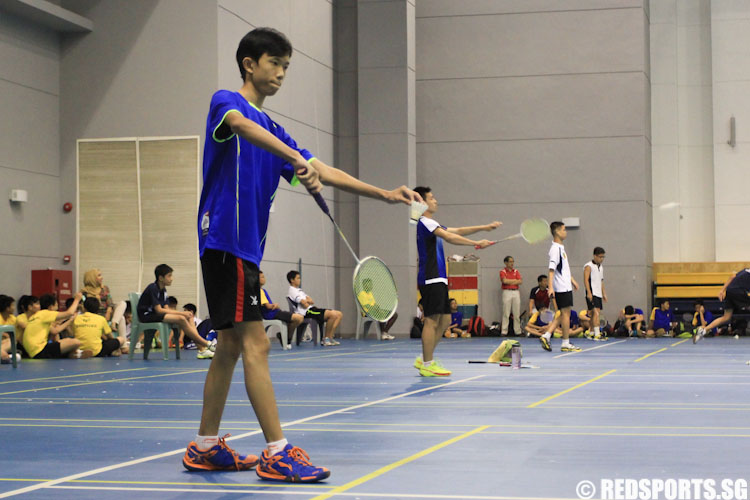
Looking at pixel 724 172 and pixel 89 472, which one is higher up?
pixel 724 172

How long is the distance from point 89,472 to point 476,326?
21.3 m

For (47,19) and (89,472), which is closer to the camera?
(89,472)

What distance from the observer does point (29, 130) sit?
1892cm

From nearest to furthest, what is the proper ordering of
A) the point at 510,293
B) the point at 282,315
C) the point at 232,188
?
the point at 232,188 → the point at 282,315 → the point at 510,293

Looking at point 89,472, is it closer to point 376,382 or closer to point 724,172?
point 376,382

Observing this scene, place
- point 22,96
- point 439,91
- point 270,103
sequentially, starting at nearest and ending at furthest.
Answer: point 22,96
point 270,103
point 439,91

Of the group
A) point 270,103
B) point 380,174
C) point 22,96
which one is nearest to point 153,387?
point 22,96

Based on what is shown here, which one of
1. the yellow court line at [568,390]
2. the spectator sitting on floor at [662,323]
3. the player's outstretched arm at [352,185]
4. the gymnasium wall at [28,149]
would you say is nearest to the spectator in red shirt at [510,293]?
the spectator sitting on floor at [662,323]

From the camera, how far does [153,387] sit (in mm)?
9969

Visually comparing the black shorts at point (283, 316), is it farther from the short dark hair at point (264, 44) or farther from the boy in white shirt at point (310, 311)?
the short dark hair at point (264, 44)

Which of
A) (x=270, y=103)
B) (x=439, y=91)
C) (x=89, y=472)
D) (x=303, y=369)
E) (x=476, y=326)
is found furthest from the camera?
(x=439, y=91)

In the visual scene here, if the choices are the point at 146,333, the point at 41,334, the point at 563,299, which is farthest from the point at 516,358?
the point at 41,334

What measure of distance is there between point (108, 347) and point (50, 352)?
1.01 meters

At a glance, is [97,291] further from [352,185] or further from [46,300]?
[352,185]
